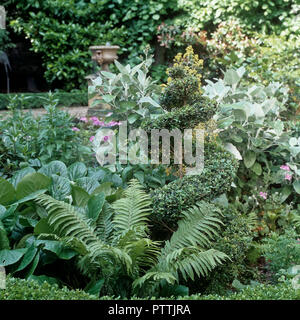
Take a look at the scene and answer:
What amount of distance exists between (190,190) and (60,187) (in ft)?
3.05

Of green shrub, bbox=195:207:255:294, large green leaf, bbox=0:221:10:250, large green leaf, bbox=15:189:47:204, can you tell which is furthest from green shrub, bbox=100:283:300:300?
large green leaf, bbox=15:189:47:204

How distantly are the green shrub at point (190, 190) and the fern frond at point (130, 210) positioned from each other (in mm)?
90

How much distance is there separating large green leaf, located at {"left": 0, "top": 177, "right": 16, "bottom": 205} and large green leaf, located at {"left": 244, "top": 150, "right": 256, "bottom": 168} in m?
2.17

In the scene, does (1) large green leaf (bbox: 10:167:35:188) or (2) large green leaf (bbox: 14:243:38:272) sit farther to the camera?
(1) large green leaf (bbox: 10:167:35:188)

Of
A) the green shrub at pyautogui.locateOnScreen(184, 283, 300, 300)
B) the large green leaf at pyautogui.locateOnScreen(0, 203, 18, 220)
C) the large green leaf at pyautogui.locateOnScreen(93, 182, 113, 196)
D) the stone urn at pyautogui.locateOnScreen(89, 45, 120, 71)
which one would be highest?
the stone urn at pyautogui.locateOnScreen(89, 45, 120, 71)

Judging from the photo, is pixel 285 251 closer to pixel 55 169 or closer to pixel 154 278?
pixel 154 278

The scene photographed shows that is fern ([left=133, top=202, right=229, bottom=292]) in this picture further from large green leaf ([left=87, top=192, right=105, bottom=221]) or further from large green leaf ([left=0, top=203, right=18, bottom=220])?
large green leaf ([left=0, top=203, right=18, bottom=220])

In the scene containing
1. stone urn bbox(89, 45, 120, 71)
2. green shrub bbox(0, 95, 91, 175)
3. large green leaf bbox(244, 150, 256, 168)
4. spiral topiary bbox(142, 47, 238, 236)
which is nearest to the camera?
spiral topiary bbox(142, 47, 238, 236)

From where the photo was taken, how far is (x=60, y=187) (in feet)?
10.3

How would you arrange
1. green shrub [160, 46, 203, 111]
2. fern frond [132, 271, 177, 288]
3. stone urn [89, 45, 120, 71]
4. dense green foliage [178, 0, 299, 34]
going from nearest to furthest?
fern frond [132, 271, 177, 288]
green shrub [160, 46, 203, 111]
dense green foliage [178, 0, 299, 34]
stone urn [89, 45, 120, 71]

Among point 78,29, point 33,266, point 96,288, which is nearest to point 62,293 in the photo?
point 96,288

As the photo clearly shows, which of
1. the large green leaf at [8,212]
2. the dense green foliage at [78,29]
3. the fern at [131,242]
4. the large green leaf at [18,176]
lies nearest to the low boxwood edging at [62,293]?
the fern at [131,242]

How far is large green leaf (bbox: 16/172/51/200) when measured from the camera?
3.01m

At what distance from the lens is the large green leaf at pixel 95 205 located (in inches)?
114
